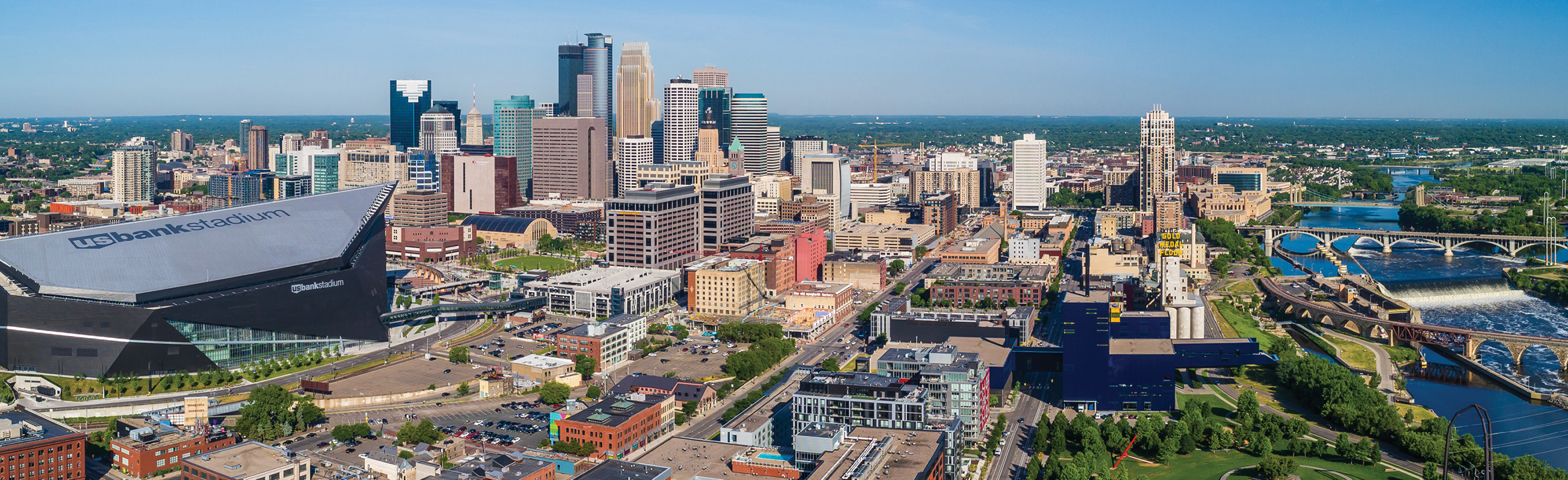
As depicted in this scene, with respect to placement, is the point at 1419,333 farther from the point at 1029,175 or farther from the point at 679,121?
the point at 679,121

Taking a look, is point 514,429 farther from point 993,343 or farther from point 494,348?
point 993,343

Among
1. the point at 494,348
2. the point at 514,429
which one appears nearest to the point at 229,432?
the point at 514,429

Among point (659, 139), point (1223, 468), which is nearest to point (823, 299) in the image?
point (1223, 468)

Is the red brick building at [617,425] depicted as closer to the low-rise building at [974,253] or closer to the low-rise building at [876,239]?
the low-rise building at [974,253]

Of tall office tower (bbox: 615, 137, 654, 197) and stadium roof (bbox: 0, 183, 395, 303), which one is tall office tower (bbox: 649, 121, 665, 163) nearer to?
tall office tower (bbox: 615, 137, 654, 197)

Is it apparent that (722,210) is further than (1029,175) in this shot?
No

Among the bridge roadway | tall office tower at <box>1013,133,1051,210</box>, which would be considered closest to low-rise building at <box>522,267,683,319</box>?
the bridge roadway
